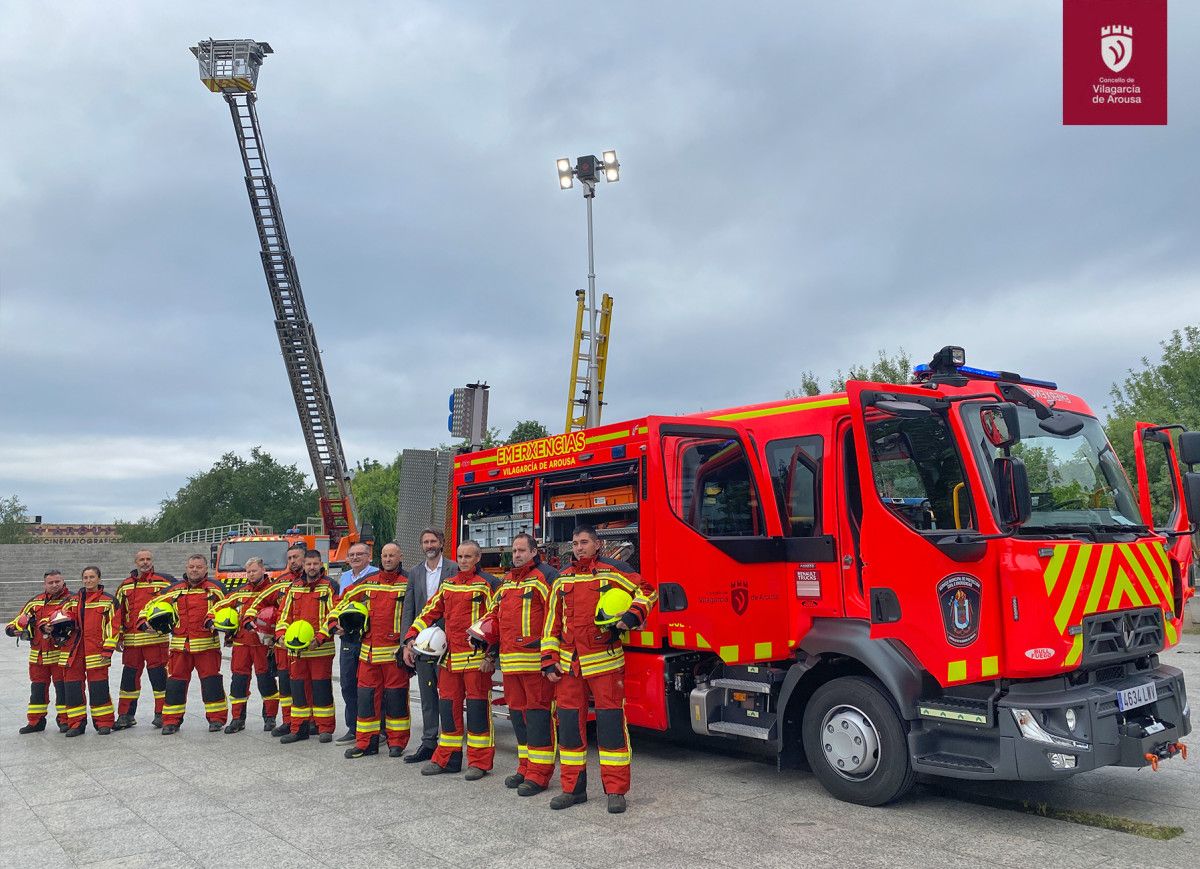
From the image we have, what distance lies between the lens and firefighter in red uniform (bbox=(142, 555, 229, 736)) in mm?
9453

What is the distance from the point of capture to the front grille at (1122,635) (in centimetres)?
533

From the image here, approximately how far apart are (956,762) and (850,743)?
690mm

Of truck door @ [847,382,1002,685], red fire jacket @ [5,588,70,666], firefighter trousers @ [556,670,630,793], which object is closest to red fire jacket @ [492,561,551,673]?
firefighter trousers @ [556,670,630,793]

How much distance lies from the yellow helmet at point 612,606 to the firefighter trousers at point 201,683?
533cm

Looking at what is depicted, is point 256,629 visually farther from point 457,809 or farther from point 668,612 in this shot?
point 668,612

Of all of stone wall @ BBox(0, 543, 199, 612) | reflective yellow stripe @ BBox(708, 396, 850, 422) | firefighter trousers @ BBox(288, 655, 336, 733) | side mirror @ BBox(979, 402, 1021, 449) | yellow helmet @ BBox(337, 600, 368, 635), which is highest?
reflective yellow stripe @ BBox(708, 396, 850, 422)

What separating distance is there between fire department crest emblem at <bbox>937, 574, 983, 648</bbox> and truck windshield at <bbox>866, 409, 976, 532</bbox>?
0.32 m

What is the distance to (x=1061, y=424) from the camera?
234 inches

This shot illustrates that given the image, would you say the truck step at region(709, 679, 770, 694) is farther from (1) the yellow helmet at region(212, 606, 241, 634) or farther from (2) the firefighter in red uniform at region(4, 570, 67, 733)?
(2) the firefighter in red uniform at region(4, 570, 67, 733)

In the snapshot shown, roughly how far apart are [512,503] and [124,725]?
4798 millimetres

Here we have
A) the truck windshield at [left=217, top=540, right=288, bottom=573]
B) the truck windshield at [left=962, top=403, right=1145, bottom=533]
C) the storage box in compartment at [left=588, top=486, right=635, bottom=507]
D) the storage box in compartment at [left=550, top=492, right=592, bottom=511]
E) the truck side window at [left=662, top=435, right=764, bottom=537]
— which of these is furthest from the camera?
the truck windshield at [left=217, top=540, right=288, bottom=573]

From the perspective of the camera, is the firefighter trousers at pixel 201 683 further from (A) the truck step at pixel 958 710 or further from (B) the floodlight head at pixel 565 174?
(B) the floodlight head at pixel 565 174

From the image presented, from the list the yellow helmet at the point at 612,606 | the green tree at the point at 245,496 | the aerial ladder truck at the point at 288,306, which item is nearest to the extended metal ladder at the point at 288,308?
the aerial ladder truck at the point at 288,306

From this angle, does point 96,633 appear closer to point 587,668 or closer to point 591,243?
point 587,668
